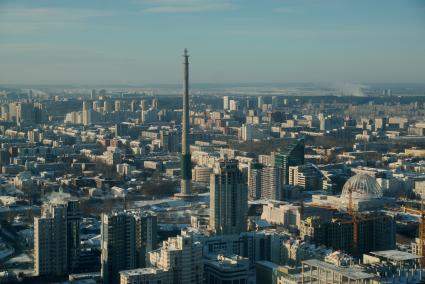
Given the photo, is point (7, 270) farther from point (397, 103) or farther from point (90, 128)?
point (397, 103)

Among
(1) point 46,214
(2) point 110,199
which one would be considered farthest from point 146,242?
(2) point 110,199

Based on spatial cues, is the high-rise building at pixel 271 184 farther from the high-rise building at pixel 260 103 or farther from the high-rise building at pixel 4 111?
the high-rise building at pixel 260 103

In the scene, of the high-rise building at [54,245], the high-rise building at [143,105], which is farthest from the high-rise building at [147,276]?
the high-rise building at [143,105]

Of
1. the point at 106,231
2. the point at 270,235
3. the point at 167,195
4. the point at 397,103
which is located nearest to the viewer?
the point at 106,231

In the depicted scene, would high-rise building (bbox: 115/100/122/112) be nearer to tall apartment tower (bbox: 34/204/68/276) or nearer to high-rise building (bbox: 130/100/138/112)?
high-rise building (bbox: 130/100/138/112)

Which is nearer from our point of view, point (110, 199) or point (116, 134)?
point (110, 199)

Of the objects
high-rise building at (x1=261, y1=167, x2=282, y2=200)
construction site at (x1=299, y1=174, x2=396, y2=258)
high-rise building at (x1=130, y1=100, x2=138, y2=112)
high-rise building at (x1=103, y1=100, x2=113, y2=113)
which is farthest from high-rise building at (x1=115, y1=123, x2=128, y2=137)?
construction site at (x1=299, y1=174, x2=396, y2=258)
